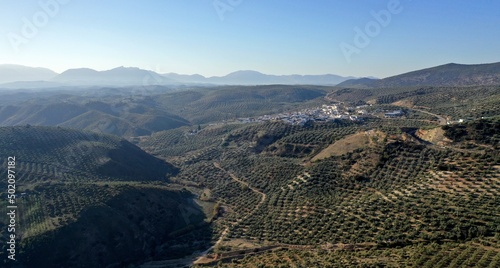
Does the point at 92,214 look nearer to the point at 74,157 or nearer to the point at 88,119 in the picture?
the point at 74,157

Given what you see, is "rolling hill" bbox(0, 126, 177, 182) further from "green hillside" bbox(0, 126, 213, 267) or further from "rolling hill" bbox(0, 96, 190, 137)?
"rolling hill" bbox(0, 96, 190, 137)

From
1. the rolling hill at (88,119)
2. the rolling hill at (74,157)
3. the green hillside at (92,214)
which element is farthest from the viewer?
the rolling hill at (88,119)

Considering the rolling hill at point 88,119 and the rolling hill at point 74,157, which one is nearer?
the rolling hill at point 74,157

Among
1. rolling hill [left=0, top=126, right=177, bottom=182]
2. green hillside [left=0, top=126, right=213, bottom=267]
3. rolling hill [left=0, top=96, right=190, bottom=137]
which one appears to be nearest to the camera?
green hillside [left=0, top=126, right=213, bottom=267]

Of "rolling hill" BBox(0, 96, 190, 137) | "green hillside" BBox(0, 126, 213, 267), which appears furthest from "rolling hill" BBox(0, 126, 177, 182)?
"rolling hill" BBox(0, 96, 190, 137)

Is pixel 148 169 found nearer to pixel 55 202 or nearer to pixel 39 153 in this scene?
pixel 39 153

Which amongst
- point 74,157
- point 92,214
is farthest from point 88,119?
point 92,214

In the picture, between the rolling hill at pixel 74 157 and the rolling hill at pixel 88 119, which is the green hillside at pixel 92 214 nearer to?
the rolling hill at pixel 74 157

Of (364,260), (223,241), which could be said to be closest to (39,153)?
(223,241)

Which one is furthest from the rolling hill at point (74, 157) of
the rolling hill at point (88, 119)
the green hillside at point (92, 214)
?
the rolling hill at point (88, 119)

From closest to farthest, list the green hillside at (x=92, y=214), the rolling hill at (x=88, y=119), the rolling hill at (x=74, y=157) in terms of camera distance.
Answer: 1. the green hillside at (x=92, y=214)
2. the rolling hill at (x=74, y=157)
3. the rolling hill at (x=88, y=119)

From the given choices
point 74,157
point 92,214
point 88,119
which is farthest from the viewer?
point 88,119
